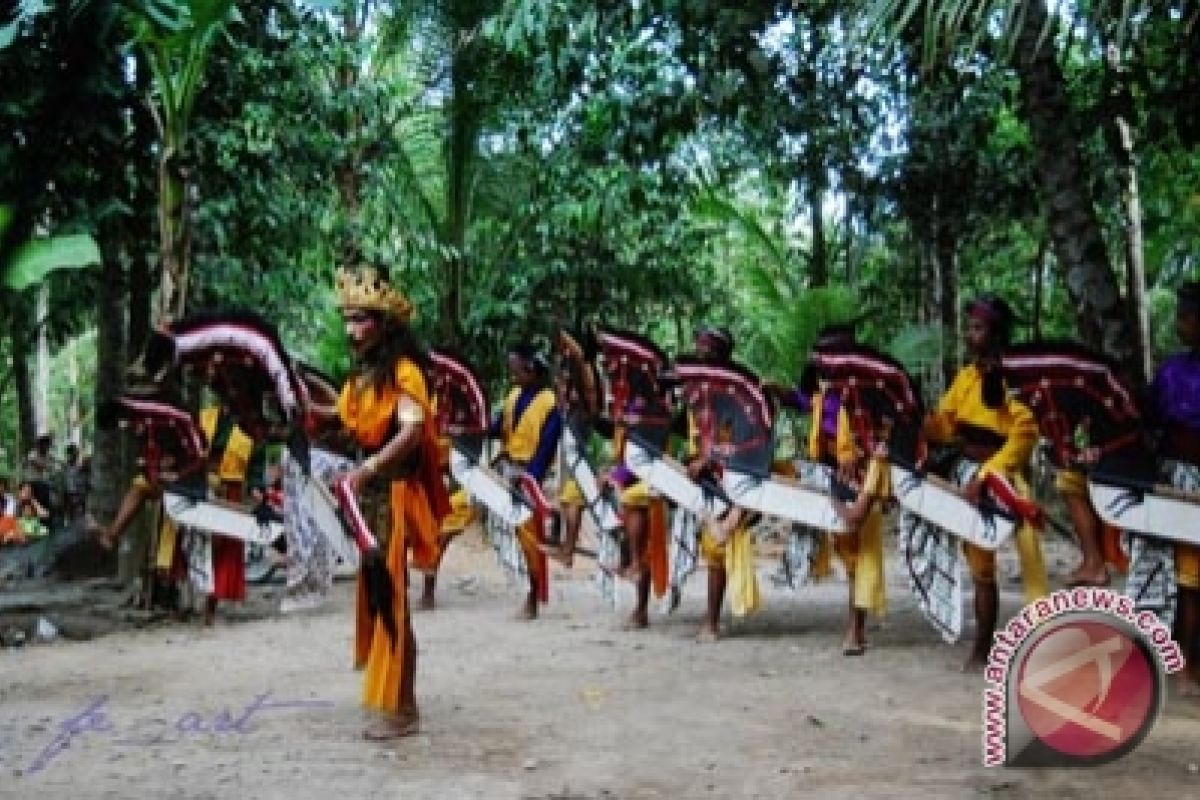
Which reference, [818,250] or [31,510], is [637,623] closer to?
[818,250]

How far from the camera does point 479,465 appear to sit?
898 cm

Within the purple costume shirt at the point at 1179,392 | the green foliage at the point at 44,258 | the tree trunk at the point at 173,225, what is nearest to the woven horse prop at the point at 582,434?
the tree trunk at the point at 173,225

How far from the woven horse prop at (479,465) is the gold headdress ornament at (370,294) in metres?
3.49

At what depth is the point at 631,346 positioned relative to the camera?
786cm

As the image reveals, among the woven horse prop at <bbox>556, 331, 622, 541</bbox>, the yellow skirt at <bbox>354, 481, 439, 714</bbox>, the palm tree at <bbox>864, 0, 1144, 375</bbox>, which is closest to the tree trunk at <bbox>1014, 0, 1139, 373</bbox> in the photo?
the palm tree at <bbox>864, 0, 1144, 375</bbox>

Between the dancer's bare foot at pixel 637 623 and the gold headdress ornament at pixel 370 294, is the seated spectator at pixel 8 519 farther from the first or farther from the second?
the gold headdress ornament at pixel 370 294

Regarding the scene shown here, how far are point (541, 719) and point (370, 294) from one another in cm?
174

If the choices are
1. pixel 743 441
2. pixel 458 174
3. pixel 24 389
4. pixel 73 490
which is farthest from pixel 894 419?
pixel 24 389

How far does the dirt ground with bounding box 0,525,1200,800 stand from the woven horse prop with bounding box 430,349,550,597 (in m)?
0.64

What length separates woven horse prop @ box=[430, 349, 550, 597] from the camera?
346 inches

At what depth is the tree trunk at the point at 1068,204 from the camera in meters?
6.42

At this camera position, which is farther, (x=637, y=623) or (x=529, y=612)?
(x=529, y=612)

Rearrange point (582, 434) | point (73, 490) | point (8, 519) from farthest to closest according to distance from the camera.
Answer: point (73, 490) → point (8, 519) → point (582, 434)

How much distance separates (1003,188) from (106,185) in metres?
6.08
